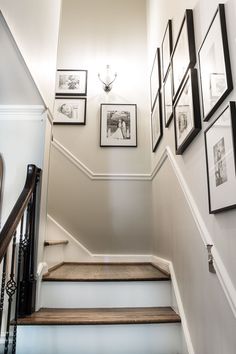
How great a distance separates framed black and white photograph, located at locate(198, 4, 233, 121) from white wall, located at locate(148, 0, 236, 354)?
32 millimetres

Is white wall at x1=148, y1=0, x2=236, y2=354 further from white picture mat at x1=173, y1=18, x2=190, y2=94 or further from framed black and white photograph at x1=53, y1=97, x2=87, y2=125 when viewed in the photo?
framed black and white photograph at x1=53, y1=97, x2=87, y2=125

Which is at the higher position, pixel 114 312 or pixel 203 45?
pixel 203 45

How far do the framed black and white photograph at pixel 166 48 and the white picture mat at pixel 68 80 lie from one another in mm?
1262

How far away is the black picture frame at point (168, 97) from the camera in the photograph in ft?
7.61

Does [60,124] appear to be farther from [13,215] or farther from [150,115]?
[13,215]

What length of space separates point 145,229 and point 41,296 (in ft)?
4.93

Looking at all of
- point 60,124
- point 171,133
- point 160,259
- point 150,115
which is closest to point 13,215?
point 171,133

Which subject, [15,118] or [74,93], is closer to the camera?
[15,118]

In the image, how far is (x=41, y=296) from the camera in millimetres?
2123

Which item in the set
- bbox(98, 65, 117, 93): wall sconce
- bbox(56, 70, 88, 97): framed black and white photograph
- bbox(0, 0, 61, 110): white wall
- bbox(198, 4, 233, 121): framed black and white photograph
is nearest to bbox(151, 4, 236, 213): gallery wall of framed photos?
bbox(198, 4, 233, 121): framed black and white photograph

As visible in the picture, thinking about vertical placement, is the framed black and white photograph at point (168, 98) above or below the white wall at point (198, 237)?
above

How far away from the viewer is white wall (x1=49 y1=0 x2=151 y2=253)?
332 cm

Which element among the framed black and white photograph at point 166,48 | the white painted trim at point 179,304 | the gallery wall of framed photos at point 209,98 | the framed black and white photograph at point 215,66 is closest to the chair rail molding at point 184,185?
the gallery wall of framed photos at point 209,98

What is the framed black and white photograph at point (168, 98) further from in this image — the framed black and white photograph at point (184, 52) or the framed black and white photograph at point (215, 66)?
the framed black and white photograph at point (215, 66)
